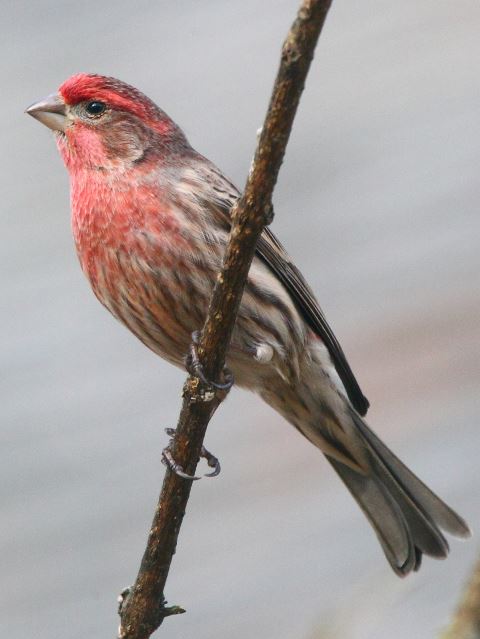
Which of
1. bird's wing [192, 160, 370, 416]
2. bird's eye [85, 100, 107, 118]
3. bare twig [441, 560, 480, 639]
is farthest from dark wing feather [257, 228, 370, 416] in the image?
bare twig [441, 560, 480, 639]

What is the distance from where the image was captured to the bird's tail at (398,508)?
559cm

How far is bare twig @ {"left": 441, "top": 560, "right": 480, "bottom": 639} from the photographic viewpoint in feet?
12.2

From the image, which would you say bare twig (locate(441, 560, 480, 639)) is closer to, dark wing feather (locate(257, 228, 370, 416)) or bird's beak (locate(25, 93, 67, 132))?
dark wing feather (locate(257, 228, 370, 416))

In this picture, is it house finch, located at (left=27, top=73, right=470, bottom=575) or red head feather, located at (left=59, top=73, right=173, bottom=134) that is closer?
house finch, located at (left=27, top=73, right=470, bottom=575)

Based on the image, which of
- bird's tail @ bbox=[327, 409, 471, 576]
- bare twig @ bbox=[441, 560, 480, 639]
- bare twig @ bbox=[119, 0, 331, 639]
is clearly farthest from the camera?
bird's tail @ bbox=[327, 409, 471, 576]

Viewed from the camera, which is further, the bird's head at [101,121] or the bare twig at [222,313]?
the bird's head at [101,121]

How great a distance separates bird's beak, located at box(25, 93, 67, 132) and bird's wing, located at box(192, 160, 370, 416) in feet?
2.24

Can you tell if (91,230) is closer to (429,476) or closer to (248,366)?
(248,366)

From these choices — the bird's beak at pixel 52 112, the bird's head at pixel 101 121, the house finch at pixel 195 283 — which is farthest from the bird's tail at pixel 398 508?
the bird's beak at pixel 52 112

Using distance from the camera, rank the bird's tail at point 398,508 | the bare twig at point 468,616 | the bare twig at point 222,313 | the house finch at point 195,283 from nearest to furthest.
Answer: the bare twig at point 222,313, the bare twig at point 468,616, the house finch at point 195,283, the bird's tail at point 398,508

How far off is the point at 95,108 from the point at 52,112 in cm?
19

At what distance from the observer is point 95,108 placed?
5793 millimetres

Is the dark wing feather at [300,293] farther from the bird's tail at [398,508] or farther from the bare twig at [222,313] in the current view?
the bare twig at [222,313]

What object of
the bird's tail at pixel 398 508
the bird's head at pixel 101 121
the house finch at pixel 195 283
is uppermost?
the bird's head at pixel 101 121
